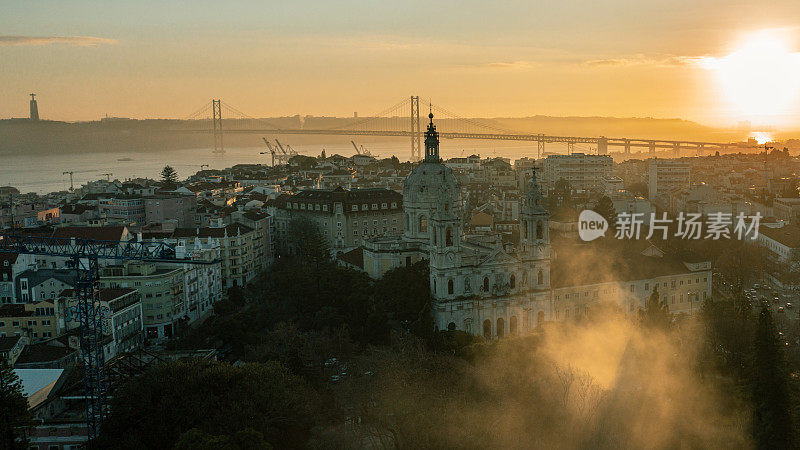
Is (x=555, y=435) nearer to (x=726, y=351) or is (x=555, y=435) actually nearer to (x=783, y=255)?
(x=726, y=351)

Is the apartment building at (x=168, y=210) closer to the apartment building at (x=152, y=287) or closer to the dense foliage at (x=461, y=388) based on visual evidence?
the apartment building at (x=152, y=287)

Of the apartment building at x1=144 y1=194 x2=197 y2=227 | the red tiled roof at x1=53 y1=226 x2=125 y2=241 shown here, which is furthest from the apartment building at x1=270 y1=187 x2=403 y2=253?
the red tiled roof at x1=53 y1=226 x2=125 y2=241

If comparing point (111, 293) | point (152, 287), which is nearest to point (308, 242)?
point (152, 287)

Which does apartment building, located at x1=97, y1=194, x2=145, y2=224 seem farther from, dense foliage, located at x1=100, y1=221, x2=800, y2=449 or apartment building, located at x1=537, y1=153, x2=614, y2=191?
apartment building, located at x1=537, y1=153, x2=614, y2=191

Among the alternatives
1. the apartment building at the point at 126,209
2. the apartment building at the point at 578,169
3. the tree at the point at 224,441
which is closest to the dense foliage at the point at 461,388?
the tree at the point at 224,441

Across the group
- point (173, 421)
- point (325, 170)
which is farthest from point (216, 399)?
point (325, 170)

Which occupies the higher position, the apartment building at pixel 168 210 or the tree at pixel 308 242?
the apartment building at pixel 168 210
